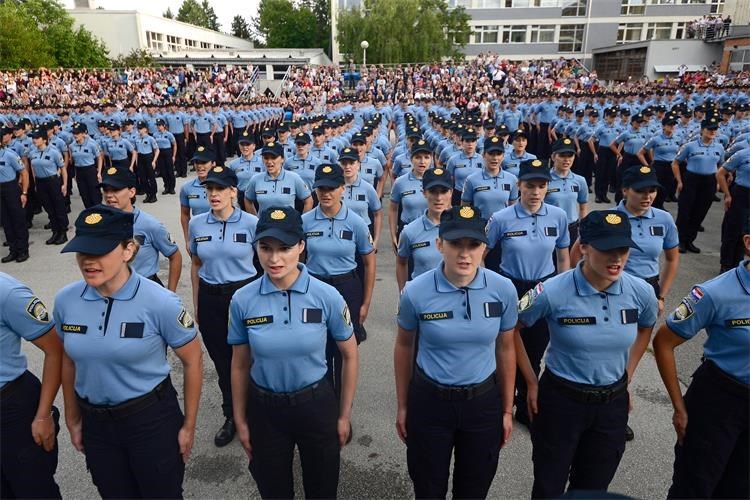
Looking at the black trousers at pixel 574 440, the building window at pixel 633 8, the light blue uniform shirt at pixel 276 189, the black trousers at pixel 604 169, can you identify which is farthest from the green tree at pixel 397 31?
the black trousers at pixel 574 440

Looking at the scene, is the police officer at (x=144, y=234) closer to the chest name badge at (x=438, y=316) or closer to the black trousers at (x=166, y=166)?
the chest name badge at (x=438, y=316)

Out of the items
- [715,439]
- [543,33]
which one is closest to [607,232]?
[715,439]

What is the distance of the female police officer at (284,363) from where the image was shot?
255 centimetres

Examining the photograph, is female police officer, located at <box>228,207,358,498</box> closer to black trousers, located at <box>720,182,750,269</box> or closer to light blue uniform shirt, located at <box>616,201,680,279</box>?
light blue uniform shirt, located at <box>616,201,680,279</box>

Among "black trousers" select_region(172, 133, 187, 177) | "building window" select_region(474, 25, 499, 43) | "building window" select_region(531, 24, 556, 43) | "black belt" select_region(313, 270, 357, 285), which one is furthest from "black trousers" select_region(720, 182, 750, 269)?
"building window" select_region(531, 24, 556, 43)

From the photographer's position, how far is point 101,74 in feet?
103

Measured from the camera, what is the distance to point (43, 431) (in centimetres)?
262

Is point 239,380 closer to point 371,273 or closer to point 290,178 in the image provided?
point 371,273

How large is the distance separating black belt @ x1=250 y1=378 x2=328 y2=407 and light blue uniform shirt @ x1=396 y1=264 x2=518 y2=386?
649mm

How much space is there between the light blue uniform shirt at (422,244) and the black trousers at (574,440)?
1.61 m

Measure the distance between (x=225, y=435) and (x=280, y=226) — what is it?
7.54 feet

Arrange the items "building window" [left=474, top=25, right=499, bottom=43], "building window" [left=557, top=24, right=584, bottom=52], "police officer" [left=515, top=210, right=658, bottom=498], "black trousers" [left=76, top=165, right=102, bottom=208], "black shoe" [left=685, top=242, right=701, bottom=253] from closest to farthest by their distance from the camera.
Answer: "police officer" [left=515, top=210, right=658, bottom=498] → "black shoe" [left=685, top=242, right=701, bottom=253] → "black trousers" [left=76, top=165, right=102, bottom=208] → "building window" [left=557, top=24, right=584, bottom=52] → "building window" [left=474, top=25, right=499, bottom=43]

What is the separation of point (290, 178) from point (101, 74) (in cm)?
3193

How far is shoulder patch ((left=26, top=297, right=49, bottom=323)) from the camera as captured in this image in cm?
254
